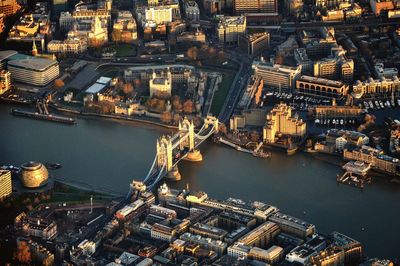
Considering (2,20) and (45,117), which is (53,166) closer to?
(45,117)

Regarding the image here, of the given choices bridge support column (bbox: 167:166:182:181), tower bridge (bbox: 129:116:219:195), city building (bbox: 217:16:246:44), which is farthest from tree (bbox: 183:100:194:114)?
city building (bbox: 217:16:246:44)

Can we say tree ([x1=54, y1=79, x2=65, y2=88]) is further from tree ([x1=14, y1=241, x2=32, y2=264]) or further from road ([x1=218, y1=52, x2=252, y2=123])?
tree ([x1=14, y1=241, x2=32, y2=264])

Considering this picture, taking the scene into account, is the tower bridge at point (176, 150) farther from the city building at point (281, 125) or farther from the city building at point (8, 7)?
the city building at point (8, 7)

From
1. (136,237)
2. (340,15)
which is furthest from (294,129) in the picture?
(340,15)

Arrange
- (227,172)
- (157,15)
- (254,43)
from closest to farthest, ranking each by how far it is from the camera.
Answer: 1. (227,172)
2. (254,43)
3. (157,15)

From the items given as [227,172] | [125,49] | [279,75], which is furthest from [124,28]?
[227,172]

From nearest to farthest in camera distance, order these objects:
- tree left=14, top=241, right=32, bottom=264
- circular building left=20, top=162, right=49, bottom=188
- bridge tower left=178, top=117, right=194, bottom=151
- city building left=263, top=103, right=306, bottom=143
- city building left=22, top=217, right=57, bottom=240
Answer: tree left=14, top=241, right=32, bottom=264 < city building left=22, top=217, right=57, bottom=240 < circular building left=20, top=162, right=49, bottom=188 < bridge tower left=178, top=117, right=194, bottom=151 < city building left=263, top=103, right=306, bottom=143
